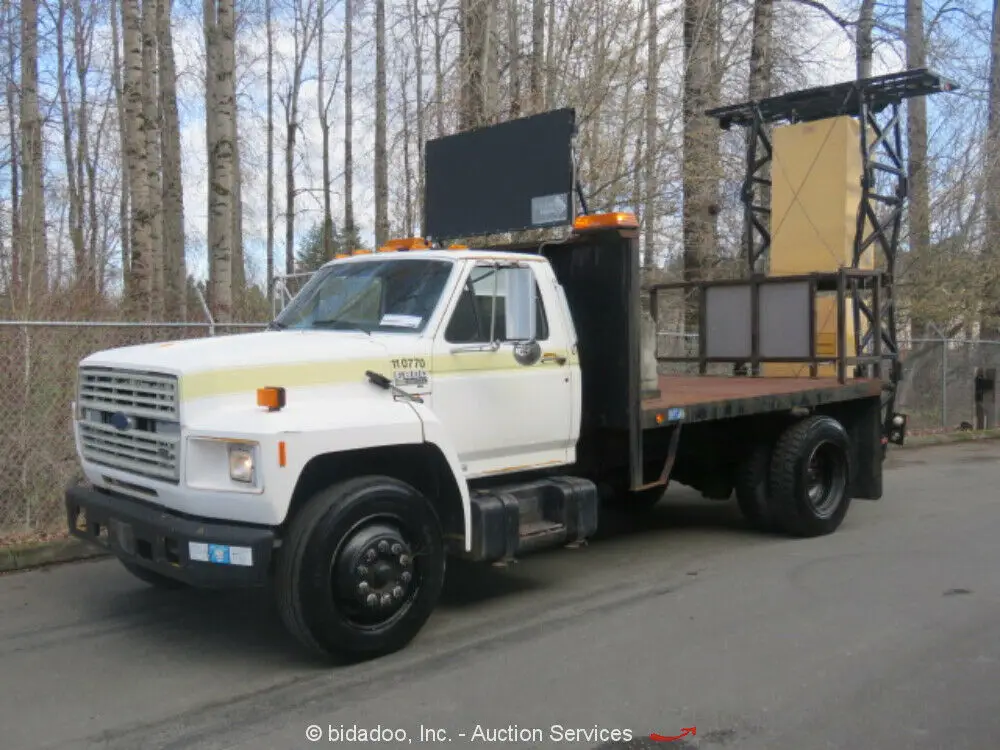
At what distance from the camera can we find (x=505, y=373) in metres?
5.82

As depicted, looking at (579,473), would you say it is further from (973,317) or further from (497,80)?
(973,317)

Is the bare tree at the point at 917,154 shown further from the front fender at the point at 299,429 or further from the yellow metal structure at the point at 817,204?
the front fender at the point at 299,429

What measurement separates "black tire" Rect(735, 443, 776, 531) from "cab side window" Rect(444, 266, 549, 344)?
124 inches

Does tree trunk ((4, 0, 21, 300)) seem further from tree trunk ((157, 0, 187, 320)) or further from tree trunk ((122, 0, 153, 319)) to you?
tree trunk ((157, 0, 187, 320))

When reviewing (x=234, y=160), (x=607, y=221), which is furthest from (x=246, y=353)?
(x=234, y=160)

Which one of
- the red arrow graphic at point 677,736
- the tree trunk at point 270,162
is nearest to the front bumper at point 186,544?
the red arrow graphic at point 677,736

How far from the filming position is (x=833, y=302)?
9.98 m

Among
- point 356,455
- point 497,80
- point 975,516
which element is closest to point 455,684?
point 356,455

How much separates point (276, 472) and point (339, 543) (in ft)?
1.77

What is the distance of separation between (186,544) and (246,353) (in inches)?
42.0

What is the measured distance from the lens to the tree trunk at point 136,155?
13.1 meters

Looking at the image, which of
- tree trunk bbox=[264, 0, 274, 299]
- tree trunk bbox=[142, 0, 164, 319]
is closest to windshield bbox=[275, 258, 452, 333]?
tree trunk bbox=[142, 0, 164, 319]

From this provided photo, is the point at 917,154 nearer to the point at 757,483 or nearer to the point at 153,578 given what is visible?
the point at 757,483

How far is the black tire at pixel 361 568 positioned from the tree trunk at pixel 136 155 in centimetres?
920
